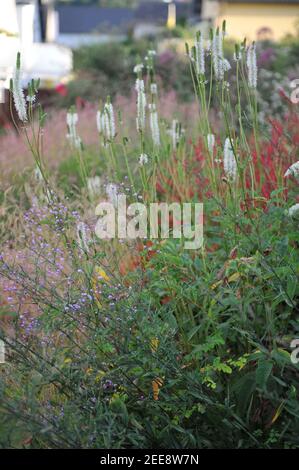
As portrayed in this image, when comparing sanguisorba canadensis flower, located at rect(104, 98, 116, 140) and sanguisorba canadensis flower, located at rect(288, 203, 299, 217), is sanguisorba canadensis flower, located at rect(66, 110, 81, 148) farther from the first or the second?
sanguisorba canadensis flower, located at rect(288, 203, 299, 217)

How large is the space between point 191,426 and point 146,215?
0.97 metres

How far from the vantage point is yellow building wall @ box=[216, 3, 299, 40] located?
36.2 metres

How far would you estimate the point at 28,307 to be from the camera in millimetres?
3715

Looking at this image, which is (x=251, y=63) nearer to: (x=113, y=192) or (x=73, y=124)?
(x=113, y=192)

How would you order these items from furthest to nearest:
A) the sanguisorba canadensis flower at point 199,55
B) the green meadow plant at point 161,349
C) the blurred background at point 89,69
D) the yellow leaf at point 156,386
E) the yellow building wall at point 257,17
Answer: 1. the yellow building wall at point 257,17
2. the blurred background at point 89,69
3. the sanguisorba canadensis flower at point 199,55
4. the yellow leaf at point 156,386
5. the green meadow plant at point 161,349

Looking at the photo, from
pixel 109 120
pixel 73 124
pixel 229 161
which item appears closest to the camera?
pixel 229 161

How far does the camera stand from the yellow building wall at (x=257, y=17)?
36188 millimetres

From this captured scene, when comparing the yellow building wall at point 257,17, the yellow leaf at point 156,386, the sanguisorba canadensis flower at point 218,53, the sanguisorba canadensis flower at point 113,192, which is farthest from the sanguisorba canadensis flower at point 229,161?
the yellow building wall at point 257,17

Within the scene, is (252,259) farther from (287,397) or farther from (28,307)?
(28,307)

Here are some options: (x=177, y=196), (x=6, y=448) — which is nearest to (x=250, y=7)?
(x=177, y=196)

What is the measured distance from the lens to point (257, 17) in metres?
Result: 36.3

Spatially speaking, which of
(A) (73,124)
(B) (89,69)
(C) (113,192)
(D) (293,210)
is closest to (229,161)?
(D) (293,210)

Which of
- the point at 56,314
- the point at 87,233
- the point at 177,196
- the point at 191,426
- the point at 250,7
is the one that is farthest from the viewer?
the point at 250,7

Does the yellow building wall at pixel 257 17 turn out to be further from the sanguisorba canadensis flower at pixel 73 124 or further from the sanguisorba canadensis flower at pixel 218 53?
the sanguisorba canadensis flower at pixel 218 53
